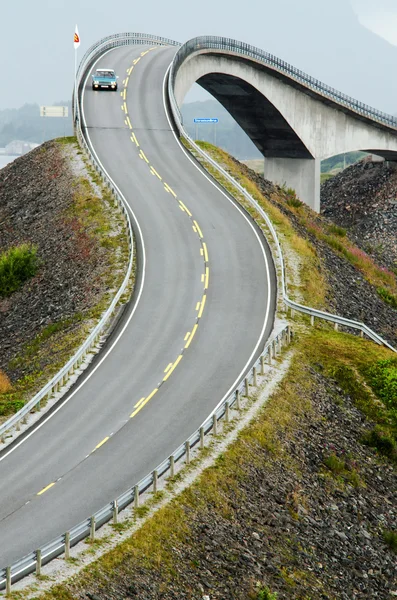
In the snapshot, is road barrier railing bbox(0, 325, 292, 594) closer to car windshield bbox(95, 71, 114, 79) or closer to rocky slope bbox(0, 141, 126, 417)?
rocky slope bbox(0, 141, 126, 417)

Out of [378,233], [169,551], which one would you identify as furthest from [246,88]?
[169,551]

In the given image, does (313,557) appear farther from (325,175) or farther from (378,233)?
(325,175)

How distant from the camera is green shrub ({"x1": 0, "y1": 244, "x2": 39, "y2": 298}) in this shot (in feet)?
149

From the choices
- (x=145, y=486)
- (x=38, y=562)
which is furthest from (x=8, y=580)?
(x=145, y=486)

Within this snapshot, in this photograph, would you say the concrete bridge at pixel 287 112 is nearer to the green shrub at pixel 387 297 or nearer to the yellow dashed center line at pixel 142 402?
the green shrub at pixel 387 297

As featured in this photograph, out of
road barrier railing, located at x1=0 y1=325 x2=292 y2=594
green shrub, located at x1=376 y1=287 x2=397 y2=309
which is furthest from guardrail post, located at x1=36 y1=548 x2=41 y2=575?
green shrub, located at x1=376 y1=287 x2=397 y2=309

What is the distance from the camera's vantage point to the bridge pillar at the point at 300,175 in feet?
271

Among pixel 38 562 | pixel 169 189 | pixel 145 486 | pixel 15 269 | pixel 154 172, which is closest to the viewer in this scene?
pixel 38 562

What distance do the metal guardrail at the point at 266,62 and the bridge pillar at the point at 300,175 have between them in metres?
6.09

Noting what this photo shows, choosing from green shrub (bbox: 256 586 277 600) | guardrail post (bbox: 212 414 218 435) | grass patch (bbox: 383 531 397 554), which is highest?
guardrail post (bbox: 212 414 218 435)

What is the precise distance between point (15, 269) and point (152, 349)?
14.4m

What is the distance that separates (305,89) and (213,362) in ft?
171

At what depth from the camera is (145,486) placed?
77.2 ft

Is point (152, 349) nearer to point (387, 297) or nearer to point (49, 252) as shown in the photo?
point (49, 252)
